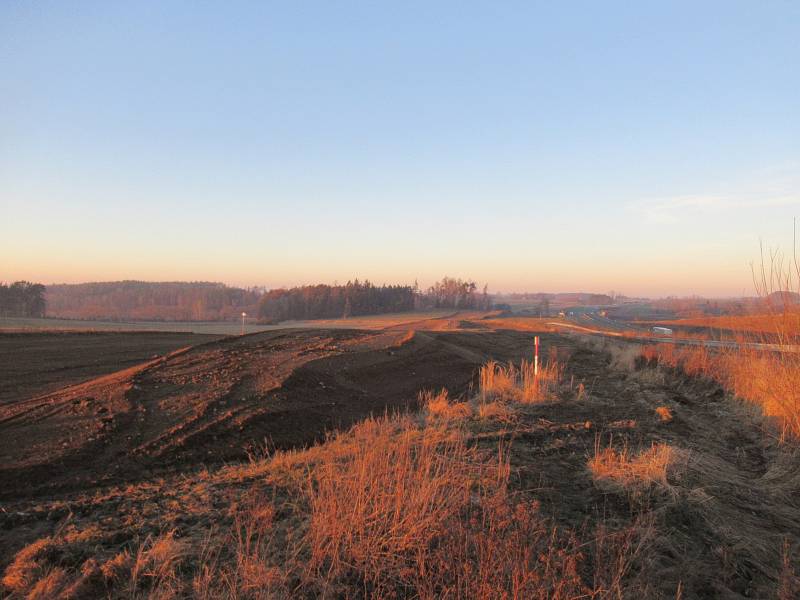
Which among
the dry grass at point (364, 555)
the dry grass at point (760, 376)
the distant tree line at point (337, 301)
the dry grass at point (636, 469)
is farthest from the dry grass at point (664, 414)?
the distant tree line at point (337, 301)

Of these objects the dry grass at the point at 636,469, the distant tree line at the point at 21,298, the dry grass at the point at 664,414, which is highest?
the distant tree line at the point at 21,298

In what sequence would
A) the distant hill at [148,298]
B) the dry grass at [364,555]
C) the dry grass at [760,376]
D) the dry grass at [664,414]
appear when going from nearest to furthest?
the dry grass at [364,555] < the dry grass at [760,376] < the dry grass at [664,414] < the distant hill at [148,298]

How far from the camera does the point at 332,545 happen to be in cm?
320

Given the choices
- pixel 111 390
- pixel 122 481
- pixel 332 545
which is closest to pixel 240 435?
pixel 122 481

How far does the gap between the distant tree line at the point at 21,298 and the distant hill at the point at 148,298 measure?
2493cm

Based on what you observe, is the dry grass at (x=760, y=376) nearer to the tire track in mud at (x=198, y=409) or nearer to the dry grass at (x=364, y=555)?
the dry grass at (x=364, y=555)

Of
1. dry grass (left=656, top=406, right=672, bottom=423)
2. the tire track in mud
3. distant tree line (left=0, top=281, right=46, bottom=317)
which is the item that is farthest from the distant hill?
dry grass (left=656, top=406, right=672, bottom=423)

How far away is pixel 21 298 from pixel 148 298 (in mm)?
48411

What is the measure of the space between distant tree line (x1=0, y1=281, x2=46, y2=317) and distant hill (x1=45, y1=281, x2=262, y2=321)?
2493 cm

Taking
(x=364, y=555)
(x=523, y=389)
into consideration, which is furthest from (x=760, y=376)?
(x=364, y=555)

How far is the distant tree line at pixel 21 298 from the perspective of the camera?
6081cm

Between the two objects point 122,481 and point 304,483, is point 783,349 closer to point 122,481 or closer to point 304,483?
point 304,483

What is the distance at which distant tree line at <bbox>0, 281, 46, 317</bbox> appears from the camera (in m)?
60.8

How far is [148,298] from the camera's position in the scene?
358 ft
